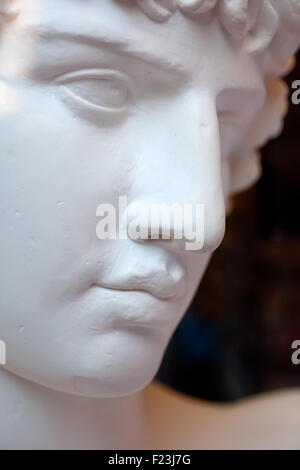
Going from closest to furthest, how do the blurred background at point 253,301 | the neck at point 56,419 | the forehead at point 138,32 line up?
the forehead at point 138,32 → the neck at point 56,419 → the blurred background at point 253,301

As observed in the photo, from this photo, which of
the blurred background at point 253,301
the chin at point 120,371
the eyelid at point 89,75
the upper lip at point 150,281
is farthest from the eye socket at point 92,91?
the blurred background at point 253,301

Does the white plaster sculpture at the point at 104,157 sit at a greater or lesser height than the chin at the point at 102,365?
greater

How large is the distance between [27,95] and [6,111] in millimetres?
35

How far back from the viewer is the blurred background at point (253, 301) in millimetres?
2156

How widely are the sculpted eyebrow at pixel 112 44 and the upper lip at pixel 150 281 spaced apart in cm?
27

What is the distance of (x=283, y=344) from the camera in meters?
2.28

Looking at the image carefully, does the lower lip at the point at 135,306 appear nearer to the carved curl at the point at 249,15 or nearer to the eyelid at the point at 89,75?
the eyelid at the point at 89,75

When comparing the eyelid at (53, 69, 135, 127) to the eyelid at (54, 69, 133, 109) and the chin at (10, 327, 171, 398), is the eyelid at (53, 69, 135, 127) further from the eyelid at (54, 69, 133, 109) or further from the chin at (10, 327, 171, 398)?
the chin at (10, 327, 171, 398)

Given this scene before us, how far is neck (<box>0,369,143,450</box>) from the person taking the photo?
3.34 feet

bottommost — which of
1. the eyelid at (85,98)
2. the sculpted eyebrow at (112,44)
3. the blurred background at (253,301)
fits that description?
the eyelid at (85,98)

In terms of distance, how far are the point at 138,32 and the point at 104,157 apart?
167mm

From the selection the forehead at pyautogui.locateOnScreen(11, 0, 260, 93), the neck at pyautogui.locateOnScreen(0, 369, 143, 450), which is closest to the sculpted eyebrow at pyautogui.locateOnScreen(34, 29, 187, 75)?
the forehead at pyautogui.locateOnScreen(11, 0, 260, 93)

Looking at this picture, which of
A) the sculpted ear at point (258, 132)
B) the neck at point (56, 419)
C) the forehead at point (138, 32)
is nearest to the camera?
the forehead at point (138, 32)

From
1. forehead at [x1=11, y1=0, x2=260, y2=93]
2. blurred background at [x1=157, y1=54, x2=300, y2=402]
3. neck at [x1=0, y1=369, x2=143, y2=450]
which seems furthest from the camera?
blurred background at [x1=157, y1=54, x2=300, y2=402]
